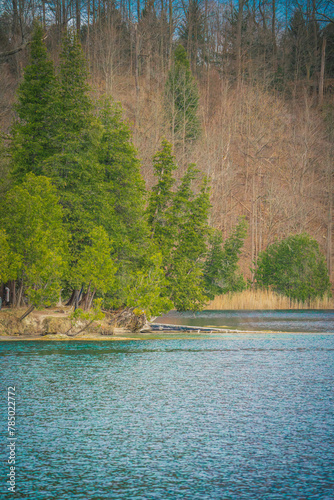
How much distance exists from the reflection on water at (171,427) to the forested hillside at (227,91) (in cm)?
3823

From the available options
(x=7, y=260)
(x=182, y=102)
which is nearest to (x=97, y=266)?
(x=7, y=260)

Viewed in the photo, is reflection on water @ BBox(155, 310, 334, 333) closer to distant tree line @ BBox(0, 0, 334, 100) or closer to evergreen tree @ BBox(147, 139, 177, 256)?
evergreen tree @ BBox(147, 139, 177, 256)

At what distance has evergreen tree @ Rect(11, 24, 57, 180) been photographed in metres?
29.1

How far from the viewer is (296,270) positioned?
46250 millimetres

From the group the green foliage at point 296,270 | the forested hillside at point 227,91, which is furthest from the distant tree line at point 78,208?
the forested hillside at point 227,91

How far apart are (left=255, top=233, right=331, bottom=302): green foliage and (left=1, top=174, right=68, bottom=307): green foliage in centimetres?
2373

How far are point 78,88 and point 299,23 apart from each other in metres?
60.0

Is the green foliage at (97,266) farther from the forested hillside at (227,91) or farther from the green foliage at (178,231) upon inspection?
the forested hillside at (227,91)

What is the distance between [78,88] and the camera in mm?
29344

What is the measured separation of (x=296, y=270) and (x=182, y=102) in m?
23.6

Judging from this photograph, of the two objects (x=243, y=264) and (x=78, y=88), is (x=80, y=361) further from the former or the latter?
(x=243, y=264)

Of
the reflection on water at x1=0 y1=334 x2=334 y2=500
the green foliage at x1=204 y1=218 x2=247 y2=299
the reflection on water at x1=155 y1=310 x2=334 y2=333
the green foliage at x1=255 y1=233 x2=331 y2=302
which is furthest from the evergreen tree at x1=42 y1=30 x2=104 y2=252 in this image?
the green foliage at x1=255 y1=233 x2=331 y2=302

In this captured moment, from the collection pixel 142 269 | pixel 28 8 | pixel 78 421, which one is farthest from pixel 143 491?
pixel 28 8

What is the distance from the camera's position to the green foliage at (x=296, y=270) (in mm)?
45750
